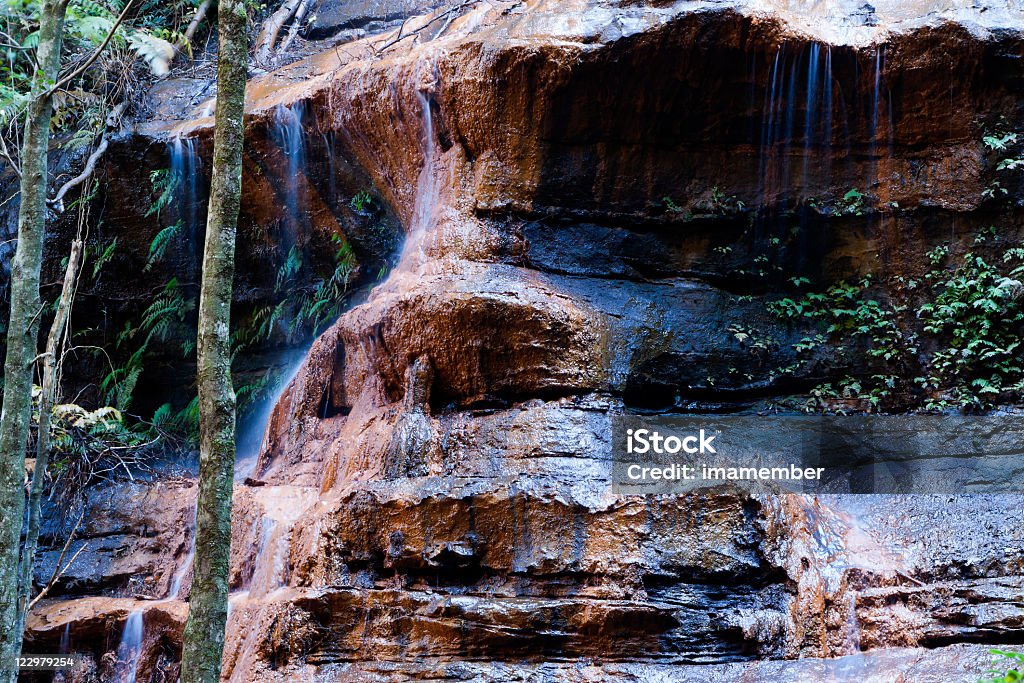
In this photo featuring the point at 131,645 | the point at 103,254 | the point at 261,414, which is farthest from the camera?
the point at 103,254

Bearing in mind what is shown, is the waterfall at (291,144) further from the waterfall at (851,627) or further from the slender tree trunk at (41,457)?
the waterfall at (851,627)

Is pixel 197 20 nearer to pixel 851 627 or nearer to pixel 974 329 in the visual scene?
pixel 974 329

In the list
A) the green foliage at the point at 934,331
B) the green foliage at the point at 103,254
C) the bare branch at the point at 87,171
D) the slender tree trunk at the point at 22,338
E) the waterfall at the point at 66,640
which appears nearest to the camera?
the slender tree trunk at the point at 22,338

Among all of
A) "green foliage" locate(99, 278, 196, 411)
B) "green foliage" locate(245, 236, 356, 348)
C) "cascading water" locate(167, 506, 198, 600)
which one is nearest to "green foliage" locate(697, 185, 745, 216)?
"green foliage" locate(245, 236, 356, 348)

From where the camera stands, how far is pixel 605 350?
31.8ft

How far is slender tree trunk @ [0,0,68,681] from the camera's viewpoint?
7.02m

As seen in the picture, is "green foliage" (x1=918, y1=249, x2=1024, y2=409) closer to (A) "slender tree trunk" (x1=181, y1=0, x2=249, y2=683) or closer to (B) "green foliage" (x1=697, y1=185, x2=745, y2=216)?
(B) "green foliage" (x1=697, y1=185, x2=745, y2=216)

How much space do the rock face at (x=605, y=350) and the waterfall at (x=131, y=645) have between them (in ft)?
4.09

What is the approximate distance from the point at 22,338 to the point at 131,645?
12.3 ft

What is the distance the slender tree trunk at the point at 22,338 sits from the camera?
7020 millimetres

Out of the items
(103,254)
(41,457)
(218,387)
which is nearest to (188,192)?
(103,254)

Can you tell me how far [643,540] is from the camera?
7797mm

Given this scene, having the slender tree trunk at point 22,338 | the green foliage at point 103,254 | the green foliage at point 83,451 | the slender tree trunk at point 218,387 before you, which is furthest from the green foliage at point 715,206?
the green foliage at point 103,254

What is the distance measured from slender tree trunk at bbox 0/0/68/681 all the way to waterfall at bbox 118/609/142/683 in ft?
6.71
